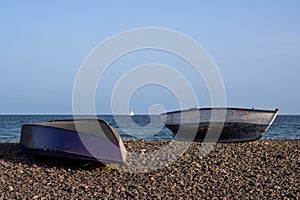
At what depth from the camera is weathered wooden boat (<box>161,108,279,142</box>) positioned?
66.2 feet

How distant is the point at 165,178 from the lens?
41.5ft

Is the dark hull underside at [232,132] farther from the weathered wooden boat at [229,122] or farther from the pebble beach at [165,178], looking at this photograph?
the pebble beach at [165,178]

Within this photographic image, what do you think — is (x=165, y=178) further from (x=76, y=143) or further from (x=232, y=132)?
(x=232, y=132)

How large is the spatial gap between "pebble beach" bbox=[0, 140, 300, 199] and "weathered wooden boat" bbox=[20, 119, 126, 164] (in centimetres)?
33

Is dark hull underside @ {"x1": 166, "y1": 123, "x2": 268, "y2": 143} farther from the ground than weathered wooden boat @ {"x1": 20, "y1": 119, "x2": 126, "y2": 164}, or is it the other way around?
weathered wooden boat @ {"x1": 20, "y1": 119, "x2": 126, "y2": 164}

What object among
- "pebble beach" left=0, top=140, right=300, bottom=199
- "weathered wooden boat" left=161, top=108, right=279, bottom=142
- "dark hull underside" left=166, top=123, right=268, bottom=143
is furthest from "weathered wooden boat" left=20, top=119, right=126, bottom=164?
"dark hull underside" left=166, top=123, right=268, bottom=143

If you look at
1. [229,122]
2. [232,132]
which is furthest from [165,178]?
[232,132]

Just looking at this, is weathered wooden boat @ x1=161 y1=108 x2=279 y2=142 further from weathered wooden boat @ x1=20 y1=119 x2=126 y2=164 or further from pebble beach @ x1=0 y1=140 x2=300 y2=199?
weathered wooden boat @ x1=20 y1=119 x2=126 y2=164

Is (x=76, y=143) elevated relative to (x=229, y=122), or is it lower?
elevated

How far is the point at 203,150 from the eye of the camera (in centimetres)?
1661

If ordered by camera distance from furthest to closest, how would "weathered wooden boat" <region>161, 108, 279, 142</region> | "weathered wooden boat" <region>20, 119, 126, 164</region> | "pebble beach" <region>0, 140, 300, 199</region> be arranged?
"weathered wooden boat" <region>161, 108, 279, 142</region>, "weathered wooden boat" <region>20, 119, 126, 164</region>, "pebble beach" <region>0, 140, 300, 199</region>

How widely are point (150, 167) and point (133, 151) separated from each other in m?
2.65

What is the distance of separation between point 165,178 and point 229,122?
8.16m

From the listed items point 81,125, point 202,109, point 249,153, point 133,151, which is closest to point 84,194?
point 81,125
